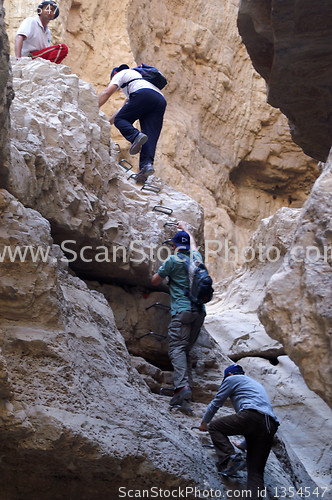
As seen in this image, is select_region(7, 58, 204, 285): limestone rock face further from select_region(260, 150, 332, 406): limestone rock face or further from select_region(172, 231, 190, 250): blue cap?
select_region(260, 150, 332, 406): limestone rock face

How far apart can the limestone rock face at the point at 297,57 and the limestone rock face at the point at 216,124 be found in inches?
323

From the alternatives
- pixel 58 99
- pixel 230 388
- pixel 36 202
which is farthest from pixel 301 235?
pixel 58 99

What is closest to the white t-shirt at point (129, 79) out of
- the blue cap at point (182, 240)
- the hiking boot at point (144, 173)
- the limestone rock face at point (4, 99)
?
the hiking boot at point (144, 173)

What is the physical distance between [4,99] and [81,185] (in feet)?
6.86

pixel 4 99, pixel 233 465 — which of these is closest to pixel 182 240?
pixel 233 465

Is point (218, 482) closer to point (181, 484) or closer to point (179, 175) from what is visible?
point (181, 484)

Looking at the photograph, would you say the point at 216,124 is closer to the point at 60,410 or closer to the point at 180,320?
the point at 180,320

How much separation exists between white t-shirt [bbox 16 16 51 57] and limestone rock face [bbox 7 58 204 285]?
0.77m

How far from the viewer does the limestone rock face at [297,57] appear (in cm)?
475

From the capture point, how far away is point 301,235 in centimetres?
416

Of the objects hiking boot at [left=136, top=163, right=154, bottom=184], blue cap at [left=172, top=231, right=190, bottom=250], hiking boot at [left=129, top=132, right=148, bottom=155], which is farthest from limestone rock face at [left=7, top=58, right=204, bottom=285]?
blue cap at [left=172, top=231, right=190, bottom=250]

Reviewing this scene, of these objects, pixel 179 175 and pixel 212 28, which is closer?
pixel 179 175

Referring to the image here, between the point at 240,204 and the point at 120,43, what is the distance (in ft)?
17.9

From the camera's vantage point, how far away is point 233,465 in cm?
523
